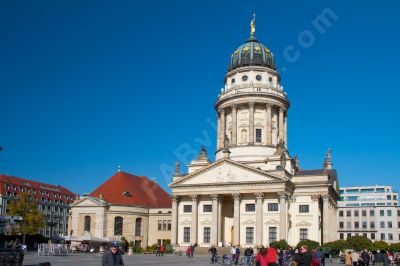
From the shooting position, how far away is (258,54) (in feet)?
266

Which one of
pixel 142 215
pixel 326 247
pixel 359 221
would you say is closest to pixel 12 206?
pixel 142 215

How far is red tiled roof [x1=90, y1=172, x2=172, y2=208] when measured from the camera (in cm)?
8081

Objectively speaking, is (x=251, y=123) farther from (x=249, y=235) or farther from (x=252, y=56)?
(x=249, y=235)

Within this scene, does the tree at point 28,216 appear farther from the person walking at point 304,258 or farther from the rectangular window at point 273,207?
the person walking at point 304,258

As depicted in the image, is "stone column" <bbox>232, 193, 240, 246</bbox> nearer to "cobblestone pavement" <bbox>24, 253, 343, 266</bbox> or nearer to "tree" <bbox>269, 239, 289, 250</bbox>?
"tree" <bbox>269, 239, 289, 250</bbox>

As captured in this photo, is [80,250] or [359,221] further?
[359,221]

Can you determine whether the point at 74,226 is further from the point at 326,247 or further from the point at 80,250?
the point at 326,247

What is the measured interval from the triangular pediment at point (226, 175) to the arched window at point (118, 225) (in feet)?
40.9

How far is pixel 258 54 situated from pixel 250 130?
13.2m

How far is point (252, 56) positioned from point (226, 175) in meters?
22.1

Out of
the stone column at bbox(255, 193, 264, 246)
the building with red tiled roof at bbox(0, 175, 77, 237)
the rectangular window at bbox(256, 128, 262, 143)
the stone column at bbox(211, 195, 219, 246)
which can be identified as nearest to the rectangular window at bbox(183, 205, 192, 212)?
the stone column at bbox(211, 195, 219, 246)

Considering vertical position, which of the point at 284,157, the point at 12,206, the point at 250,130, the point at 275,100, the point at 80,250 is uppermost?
the point at 275,100

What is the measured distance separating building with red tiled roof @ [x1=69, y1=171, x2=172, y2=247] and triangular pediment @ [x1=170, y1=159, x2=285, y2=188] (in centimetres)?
1229

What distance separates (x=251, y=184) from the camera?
66625mm
